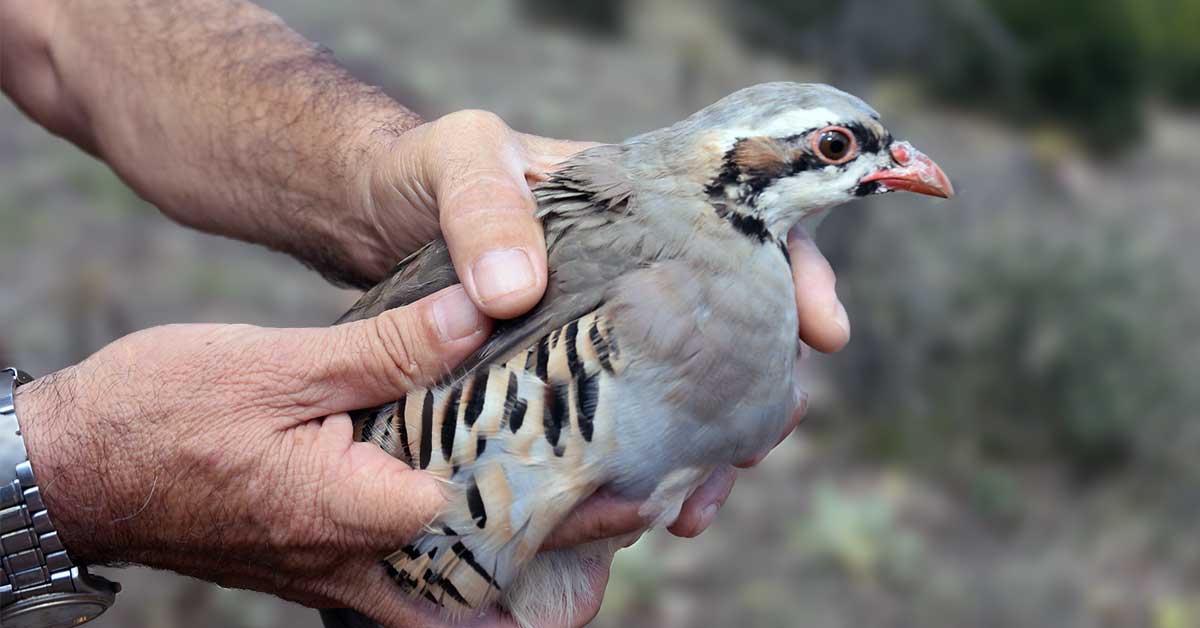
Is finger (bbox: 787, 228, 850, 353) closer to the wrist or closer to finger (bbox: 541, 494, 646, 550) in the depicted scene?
finger (bbox: 541, 494, 646, 550)

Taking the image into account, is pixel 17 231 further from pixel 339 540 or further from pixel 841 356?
pixel 339 540

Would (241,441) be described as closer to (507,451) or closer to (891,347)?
(507,451)

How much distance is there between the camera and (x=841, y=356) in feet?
31.1

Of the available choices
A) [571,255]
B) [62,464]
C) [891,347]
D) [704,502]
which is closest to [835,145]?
[571,255]

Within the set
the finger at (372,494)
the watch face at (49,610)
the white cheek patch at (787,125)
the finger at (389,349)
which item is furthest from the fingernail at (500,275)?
the watch face at (49,610)

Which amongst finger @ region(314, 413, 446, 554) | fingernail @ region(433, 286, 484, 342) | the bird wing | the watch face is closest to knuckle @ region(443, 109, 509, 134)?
the bird wing

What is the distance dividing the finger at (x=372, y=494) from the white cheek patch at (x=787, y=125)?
1127mm

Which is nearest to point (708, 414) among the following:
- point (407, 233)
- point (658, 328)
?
point (658, 328)

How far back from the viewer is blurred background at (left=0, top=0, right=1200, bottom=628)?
24.0ft

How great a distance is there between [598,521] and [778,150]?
3.37 feet

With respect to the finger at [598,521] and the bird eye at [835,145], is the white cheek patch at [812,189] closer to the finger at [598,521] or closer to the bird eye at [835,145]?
the bird eye at [835,145]

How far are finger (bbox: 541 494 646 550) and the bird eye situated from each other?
39.1 inches

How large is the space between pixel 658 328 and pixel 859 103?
2.63ft

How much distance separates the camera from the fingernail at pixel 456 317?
2.82m
